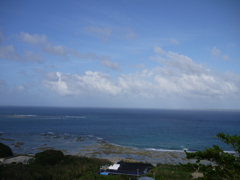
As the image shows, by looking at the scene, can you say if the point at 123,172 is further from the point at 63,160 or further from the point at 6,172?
the point at 6,172

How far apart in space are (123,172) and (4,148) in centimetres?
1797

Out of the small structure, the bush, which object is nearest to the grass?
the bush

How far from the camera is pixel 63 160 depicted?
80.3 ft

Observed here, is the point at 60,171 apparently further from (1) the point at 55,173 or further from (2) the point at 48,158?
(2) the point at 48,158

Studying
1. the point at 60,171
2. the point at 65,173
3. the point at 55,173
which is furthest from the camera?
the point at 60,171

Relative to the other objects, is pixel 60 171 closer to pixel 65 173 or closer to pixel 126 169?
pixel 65 173

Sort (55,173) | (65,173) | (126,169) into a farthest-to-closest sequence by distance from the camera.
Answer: (126,169) < (65,173) < (55,173)

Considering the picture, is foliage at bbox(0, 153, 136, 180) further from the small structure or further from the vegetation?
the small structure

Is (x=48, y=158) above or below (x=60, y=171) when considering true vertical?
above

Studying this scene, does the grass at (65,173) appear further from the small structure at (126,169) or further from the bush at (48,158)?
the small structure at (126,169)

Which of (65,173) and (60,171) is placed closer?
(65,173)

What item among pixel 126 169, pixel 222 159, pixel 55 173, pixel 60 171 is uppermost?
pixel 222 159

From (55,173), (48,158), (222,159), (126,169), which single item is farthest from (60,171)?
(222,159)

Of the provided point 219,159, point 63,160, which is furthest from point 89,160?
point 219,159
